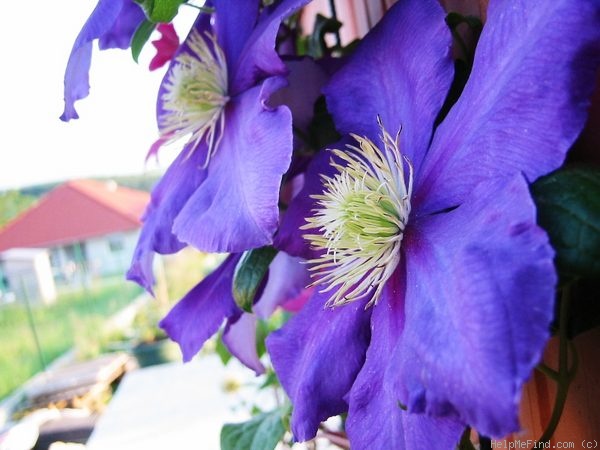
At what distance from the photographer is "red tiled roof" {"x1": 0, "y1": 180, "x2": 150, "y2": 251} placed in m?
4.25

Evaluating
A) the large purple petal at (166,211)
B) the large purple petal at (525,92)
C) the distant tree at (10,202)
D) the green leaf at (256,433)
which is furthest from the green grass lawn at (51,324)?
the large purple petal at (525,92)

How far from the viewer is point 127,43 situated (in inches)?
16.9

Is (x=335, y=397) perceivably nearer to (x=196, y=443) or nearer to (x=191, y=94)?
(x=191, y=94)

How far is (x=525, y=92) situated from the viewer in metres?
0.22

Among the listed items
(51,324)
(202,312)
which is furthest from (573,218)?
(51,324)

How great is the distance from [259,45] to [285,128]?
0.26 feet

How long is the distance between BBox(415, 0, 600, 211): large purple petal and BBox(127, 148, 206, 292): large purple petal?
0.21 m

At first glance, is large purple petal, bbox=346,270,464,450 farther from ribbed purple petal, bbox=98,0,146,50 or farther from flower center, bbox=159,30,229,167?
ribbed purple petal, bbox=98,0,146,50

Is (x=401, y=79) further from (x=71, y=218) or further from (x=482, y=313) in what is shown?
(x=71, y=218)

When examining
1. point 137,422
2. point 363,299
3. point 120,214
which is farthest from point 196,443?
point 120,214

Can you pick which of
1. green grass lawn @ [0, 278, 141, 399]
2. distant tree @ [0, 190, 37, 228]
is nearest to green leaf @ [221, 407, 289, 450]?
green grass lawn @ [0, 278, 141, 399]

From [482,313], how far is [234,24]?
30 cm

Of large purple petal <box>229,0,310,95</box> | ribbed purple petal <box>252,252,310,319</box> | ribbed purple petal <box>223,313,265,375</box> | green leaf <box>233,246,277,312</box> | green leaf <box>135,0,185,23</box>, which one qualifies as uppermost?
green leaf <box>135,0,185,23</box>

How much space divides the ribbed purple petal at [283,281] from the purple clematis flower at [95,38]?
0.23 meters
